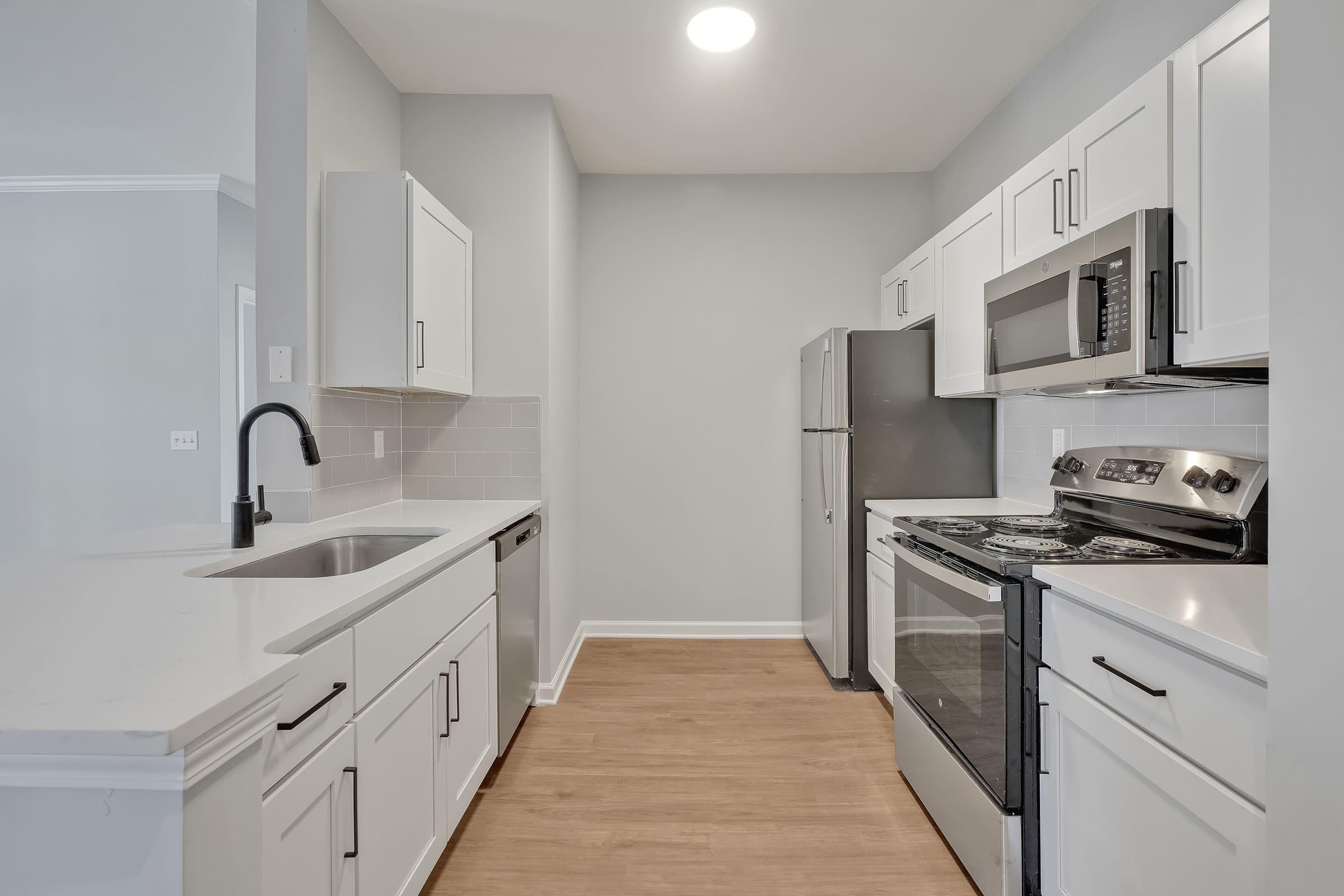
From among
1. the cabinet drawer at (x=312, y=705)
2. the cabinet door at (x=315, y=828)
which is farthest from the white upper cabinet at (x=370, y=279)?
the cabinet door at (x=315, y=828)

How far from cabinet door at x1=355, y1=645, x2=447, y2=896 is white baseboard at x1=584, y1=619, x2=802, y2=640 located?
2.02 metres

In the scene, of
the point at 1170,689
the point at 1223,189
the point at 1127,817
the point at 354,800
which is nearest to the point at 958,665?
the point at 1127,817

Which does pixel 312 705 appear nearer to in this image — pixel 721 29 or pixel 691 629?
pixel 721 29

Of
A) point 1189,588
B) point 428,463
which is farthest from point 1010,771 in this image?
point 428,463

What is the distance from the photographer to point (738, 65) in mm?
2594

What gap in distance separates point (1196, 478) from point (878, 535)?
1.23 meters

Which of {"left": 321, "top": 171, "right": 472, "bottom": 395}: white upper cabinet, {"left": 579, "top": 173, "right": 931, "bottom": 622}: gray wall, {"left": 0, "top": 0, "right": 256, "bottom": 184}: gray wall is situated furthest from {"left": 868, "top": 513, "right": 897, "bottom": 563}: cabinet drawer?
{"left": 0, "top": 0, "right": 256, "bottom": 184}: gray wall

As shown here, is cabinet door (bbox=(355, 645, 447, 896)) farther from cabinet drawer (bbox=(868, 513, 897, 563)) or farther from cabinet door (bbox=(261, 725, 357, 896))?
cabinet drawer (bbox=(868, 513, 897, 563))

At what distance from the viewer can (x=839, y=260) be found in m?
3.68

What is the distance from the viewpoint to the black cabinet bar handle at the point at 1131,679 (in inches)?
44.4

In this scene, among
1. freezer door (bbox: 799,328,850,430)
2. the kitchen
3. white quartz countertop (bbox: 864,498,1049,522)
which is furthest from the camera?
freezer door (bbox: 799,328,850,430)

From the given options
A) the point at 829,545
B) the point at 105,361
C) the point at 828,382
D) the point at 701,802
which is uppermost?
the point at 105,361

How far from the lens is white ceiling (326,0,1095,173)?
2268 millimetres

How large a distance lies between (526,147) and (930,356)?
2.02m
